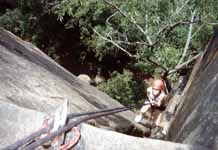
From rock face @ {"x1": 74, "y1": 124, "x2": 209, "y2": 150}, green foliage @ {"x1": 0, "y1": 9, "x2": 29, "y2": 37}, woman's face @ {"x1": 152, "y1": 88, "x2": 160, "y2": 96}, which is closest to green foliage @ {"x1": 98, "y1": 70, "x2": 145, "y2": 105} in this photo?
green foliage @ {"x1": 0, "y1": 9, "x2": 29, "y2": 37}

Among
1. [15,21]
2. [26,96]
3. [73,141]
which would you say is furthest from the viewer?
[15,21]

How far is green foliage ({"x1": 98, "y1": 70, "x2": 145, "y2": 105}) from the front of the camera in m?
15.4

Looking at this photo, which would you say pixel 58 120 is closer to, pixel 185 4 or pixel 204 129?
pixel 204 129

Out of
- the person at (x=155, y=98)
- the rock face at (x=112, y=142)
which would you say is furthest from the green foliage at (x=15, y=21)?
the rock face at (x=112, y=142)

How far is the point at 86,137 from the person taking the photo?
237 cm

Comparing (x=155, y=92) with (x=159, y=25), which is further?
(x=159, y=25)

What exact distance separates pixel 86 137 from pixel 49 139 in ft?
0.88

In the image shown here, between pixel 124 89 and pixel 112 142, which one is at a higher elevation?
pixel 112 142

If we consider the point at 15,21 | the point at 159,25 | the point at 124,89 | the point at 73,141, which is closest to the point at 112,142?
the point at 73,141

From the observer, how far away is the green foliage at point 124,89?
50.4 ft

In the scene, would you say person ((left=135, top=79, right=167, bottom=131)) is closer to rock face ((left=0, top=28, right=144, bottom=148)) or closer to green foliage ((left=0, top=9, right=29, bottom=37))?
rock face ((left=0, top=28, right=144, bottom=148))

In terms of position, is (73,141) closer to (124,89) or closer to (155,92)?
(155,92)

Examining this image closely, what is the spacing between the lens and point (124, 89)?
51.3 ft

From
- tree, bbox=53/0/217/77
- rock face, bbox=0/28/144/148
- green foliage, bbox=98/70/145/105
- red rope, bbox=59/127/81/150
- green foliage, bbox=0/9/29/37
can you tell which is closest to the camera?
red rope, bbox=59/127/81/150
